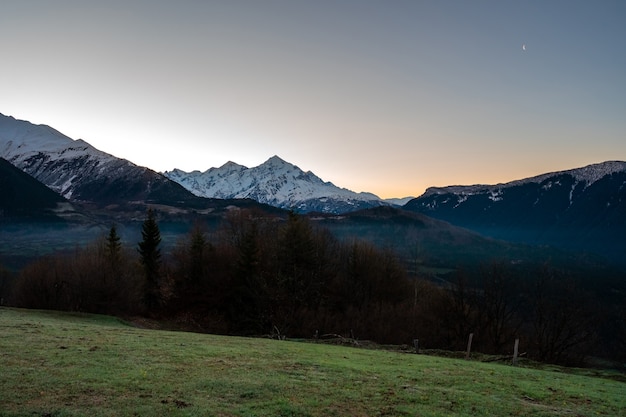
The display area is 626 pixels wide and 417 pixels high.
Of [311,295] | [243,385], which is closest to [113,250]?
[311,295]

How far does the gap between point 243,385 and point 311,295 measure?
6151 cm

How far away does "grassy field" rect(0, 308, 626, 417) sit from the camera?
14.0 m

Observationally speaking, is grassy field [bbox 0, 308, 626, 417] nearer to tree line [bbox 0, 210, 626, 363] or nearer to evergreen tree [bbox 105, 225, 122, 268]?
tree line [bbox 0, 210, 626, 363]

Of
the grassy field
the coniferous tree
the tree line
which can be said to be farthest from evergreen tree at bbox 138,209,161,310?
the grassy field

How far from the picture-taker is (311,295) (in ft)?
256

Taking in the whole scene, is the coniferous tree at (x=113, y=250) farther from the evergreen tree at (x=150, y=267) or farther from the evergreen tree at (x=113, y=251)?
the evergreen tree at (x=150, y=267)

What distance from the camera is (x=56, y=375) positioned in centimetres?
1642

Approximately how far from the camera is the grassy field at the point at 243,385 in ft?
45.9

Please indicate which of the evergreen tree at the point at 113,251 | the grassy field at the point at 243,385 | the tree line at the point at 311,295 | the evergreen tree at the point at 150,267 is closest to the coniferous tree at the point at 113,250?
the evergreen tree at the point at 113,251

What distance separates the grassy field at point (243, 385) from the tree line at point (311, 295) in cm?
3686

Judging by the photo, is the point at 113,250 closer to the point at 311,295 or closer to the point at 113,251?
the point at 113,251

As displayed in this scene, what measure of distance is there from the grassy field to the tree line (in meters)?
36.9

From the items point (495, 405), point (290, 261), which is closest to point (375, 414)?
point (495, 405)

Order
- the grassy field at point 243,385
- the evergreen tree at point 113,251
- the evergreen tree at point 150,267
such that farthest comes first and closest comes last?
the evergreen tree at point 150,267
the evergreen tree at point 113,251
the grassy field at point 243,385
